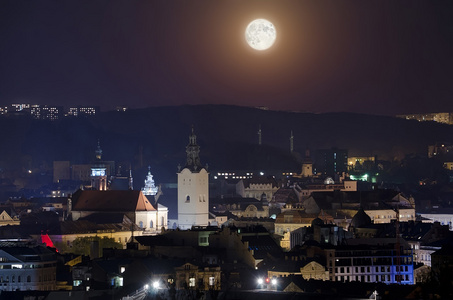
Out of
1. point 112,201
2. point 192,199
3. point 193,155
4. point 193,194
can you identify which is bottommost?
point 112,201

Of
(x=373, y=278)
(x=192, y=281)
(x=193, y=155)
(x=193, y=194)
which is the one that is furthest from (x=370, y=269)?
(x=193, y=155)

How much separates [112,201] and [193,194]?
7.24 metres

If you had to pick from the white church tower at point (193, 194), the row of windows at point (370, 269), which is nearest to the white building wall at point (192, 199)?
the white church tower at point (193, 194)

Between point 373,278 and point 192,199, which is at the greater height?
point 192,199

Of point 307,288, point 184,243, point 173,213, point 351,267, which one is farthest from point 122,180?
point 307,288

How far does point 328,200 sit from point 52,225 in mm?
25114

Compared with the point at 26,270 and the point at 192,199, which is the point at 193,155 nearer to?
the point at 192,199

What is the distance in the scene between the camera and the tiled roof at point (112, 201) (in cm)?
12706

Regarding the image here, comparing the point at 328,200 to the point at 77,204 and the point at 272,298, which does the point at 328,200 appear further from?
the point at 272,298

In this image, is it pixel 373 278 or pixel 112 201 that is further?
pixel 112 201

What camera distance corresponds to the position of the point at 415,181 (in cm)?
19900

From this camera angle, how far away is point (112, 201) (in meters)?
128

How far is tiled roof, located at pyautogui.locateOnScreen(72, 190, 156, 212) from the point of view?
417ft

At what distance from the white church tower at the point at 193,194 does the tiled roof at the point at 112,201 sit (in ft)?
9.79
